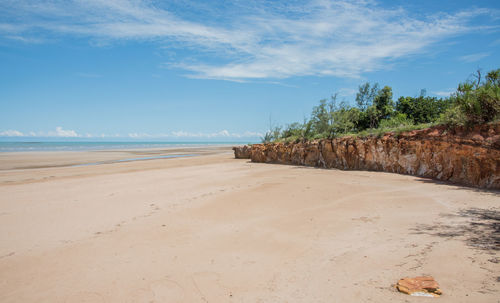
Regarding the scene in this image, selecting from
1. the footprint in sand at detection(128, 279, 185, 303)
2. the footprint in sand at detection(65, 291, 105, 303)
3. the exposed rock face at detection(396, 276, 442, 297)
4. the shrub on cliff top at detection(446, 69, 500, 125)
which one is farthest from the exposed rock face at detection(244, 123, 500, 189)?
the footprint in sand at detection(65, 291, 105, 303)

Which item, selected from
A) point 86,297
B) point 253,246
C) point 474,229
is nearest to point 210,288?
point 253,246

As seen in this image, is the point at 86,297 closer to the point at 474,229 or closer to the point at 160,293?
the point at 160,293

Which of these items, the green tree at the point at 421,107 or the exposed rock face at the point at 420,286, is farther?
the green tree at the point at 421,107

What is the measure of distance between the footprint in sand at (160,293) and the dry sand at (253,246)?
0.01m

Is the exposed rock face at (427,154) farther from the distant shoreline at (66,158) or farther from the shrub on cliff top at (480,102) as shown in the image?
the distant shoreline at (66,158)

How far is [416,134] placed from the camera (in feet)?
33.5

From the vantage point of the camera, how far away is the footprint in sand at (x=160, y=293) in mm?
3107

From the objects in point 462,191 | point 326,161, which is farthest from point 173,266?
point 326,161

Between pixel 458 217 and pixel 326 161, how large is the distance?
8632 millimetres

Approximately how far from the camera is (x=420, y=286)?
286cm

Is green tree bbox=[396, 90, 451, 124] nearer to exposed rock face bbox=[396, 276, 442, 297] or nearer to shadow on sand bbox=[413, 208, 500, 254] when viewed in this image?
shadow on sand bbox=[413, 208, 500, 254]

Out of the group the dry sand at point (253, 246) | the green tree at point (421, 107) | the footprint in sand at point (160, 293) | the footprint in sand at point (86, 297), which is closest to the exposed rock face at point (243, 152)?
the green tree at point (421, 107)

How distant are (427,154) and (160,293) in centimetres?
992

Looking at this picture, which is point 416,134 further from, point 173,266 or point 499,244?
point 173,266
